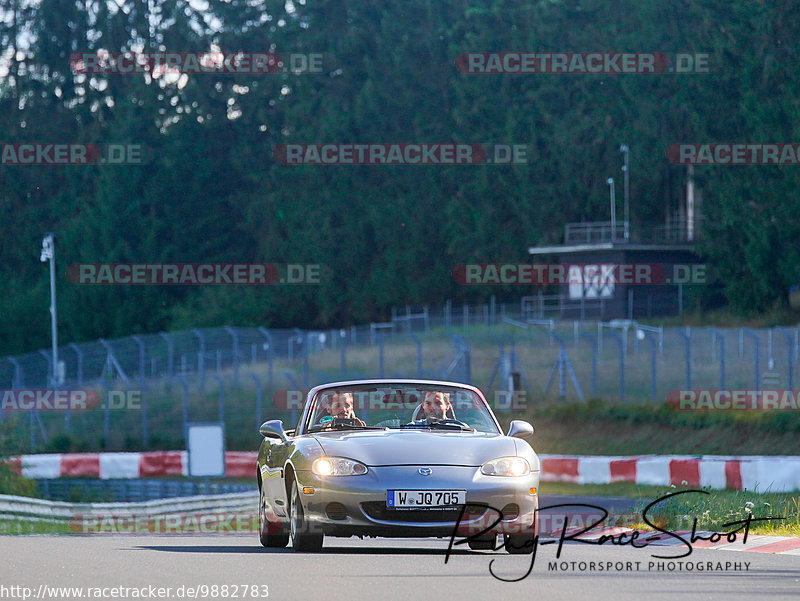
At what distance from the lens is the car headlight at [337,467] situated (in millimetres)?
11094

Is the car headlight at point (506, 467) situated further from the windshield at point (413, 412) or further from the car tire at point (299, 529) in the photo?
the car tire at point (299, 529)

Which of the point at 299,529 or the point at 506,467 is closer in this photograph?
the point at 506,467

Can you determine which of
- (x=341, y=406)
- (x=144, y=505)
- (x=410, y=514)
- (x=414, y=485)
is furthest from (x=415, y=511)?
(x=144, y=505)

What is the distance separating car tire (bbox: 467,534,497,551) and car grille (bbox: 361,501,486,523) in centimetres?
44

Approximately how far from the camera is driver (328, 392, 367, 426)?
12.4 meters

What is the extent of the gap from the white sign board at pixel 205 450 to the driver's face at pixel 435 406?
36.7ft

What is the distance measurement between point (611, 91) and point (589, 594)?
70.7 metres

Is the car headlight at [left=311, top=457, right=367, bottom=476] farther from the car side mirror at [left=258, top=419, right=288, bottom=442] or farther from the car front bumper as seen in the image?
the car side mirror at [left=258, top=419, right=288, bottom=442]

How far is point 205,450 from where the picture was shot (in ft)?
76.1

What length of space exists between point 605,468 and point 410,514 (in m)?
Answer: 15.4

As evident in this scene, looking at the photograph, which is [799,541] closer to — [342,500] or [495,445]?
[495,445]

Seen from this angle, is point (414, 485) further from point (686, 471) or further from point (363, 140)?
point (363, 140)

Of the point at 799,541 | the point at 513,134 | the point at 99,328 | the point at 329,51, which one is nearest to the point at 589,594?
the point at 799,541

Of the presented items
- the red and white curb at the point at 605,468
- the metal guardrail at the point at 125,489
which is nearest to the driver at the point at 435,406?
the red and white curb at the point at 605,468
